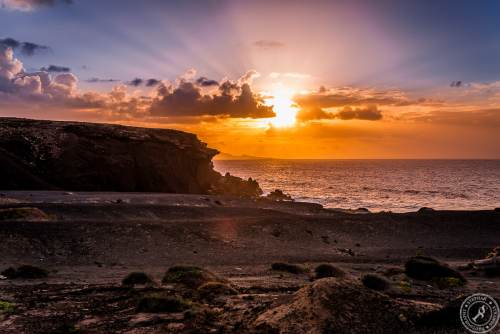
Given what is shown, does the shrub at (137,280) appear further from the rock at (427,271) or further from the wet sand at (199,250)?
the rock at (427,271)

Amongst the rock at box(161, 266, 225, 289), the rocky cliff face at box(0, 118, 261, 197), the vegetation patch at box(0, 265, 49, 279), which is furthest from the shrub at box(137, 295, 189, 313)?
the rocky cliff face at box(0, 118, 261, 197)

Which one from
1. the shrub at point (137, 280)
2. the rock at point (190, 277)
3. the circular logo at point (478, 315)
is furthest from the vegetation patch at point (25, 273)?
the circular logo at point (478, 315)

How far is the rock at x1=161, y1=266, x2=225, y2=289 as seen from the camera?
16.5 metres

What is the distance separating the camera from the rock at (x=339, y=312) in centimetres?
1031

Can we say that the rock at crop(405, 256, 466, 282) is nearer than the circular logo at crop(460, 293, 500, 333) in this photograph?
No

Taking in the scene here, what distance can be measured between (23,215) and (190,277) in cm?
1836

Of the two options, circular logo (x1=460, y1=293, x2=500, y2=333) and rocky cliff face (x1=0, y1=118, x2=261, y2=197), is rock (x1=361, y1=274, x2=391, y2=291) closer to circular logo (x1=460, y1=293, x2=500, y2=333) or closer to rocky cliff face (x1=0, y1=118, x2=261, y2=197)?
circular logo (x1=460, y1=293, x2=500, y2=333)

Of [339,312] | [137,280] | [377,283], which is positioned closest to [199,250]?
[137,280]

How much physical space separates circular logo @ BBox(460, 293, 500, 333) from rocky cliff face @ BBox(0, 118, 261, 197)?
173 ft

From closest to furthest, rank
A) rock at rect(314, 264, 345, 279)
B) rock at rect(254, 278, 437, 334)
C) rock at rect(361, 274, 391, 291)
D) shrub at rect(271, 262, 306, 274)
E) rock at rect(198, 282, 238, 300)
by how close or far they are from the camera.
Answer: rock at rect(254, 278, 437, 334) → rock at rect(198, 282, 238, 300) → rock at rect(361, 274, 391, 291) → rock at rect(314, 264, 345, 279) → shrub at rect(271, 262, 306, 274)

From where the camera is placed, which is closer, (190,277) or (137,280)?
(190,277)

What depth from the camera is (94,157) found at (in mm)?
59406

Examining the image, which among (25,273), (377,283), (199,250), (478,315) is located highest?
(478,315)

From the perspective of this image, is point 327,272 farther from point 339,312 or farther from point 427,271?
point 339,312
